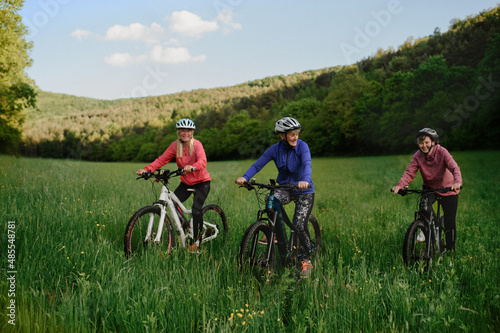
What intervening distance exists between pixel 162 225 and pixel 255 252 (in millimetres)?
1256

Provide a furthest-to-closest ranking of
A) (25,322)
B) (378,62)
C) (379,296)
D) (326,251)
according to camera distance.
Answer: (378,62) → (326,251) → (379,296) → (25,322)

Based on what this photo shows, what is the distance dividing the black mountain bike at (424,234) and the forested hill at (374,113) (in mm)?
30567

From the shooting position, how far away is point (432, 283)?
397 centimetres

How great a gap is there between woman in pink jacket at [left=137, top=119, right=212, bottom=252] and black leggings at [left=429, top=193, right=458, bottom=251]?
340 cm

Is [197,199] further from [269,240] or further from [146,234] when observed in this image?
[269,240]

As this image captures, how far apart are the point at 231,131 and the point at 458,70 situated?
52653 mm

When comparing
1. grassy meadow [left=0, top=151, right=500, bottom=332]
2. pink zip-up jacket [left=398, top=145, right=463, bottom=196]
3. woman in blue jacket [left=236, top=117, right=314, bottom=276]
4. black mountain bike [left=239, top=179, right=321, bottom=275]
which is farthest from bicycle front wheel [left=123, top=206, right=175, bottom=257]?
pink zip-up jacket [left=398, top=145, right=463, bottom=196]

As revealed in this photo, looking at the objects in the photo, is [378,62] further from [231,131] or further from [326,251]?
[326,251]

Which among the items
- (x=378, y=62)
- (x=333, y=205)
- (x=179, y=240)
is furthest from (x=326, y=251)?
(x=378, y=62)

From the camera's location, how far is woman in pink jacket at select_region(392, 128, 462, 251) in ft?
15.6

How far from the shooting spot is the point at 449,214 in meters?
5.09

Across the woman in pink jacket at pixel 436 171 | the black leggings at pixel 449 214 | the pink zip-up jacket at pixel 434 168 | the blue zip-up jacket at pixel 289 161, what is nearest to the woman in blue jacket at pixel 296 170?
the blue zip-up jacket at pixel 289 161

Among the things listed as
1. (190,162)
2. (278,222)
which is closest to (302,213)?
(278,222)

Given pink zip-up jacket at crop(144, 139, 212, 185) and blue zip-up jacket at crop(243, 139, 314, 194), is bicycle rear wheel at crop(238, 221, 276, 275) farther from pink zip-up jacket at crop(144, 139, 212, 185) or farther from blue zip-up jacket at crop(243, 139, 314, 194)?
pink zip-up jacket at crop(144, 139, 212, 185)
